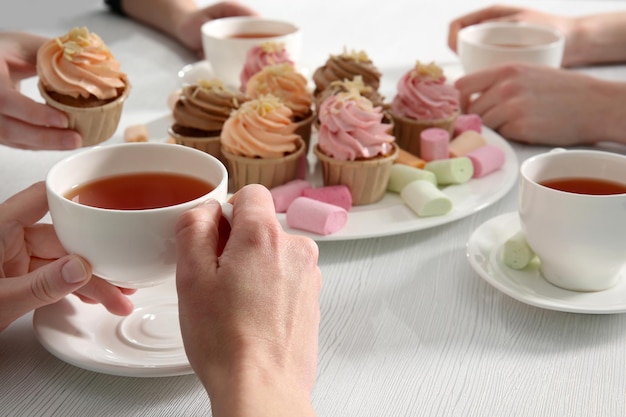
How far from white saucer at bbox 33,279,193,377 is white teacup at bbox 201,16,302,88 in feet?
3.39

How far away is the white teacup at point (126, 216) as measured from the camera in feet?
2.80

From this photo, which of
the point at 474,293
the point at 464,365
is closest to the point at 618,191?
the point at 474,293

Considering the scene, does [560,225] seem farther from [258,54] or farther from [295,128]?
[258,54]

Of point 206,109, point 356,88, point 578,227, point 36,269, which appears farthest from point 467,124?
point 36,269

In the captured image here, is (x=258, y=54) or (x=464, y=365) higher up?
(x=258, y=54)

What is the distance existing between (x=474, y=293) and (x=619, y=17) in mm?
1527

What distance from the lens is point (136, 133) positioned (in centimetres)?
170

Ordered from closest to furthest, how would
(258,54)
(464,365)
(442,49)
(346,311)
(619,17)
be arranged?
(464,365) → (346,311) → (258,54) → (619,17) → (442,49)

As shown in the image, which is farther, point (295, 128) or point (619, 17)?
point (619, 17)

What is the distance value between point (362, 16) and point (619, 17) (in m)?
0.90

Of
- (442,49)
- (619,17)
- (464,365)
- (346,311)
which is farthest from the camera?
(442,49)

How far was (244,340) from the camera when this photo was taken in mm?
781

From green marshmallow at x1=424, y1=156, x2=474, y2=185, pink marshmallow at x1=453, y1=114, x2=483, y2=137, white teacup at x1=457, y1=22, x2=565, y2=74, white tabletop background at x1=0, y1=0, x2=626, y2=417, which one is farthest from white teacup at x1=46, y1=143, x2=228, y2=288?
white teacup at x1=457, y1=22, x2=565, y2=74

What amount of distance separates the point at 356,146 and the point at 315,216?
9.1 inches
